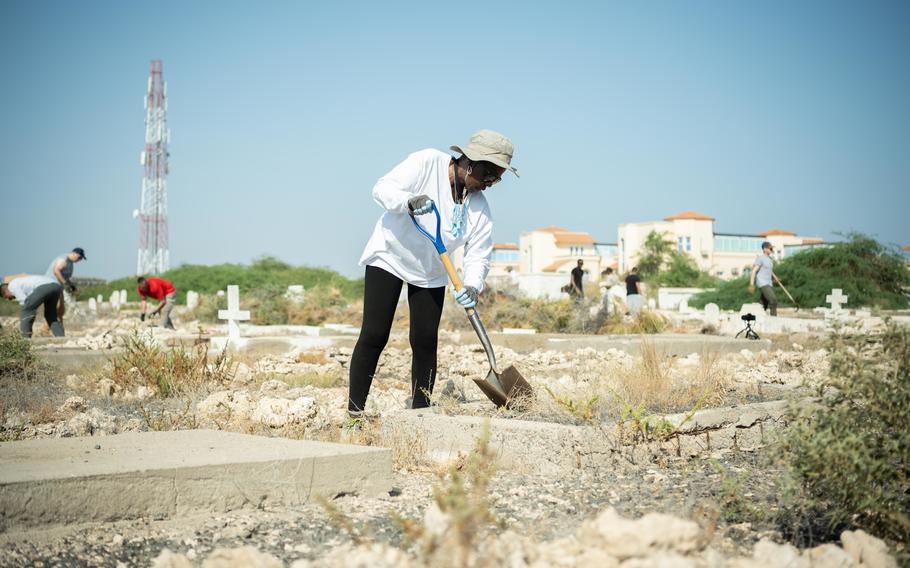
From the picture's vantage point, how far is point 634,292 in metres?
16.1

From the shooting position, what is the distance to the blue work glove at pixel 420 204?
4262 mm

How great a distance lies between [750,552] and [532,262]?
95.2m

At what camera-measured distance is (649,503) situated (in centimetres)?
307

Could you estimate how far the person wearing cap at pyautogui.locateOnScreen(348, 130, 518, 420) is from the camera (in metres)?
4.47

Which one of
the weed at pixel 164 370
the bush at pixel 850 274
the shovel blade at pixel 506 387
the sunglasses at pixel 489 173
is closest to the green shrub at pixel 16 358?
the weed at pixel 164 370

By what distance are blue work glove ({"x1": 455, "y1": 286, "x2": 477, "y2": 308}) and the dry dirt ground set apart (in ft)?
1.99

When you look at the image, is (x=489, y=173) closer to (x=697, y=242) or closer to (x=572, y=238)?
(x=697, y=242)

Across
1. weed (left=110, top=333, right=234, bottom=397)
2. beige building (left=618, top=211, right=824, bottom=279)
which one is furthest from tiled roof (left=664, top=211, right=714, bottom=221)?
weed (left=110, top=333, right=234, bottom=397)

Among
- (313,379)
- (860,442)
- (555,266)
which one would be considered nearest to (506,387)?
(860,442)

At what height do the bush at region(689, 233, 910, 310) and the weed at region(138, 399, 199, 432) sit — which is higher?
the bush at region(689, 233, 910, 310)

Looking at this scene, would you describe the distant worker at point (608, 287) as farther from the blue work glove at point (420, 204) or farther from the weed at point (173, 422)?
the weed at point (173, 422)

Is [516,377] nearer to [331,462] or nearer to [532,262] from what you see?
[331,462]

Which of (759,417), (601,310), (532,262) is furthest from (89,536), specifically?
(532,262)

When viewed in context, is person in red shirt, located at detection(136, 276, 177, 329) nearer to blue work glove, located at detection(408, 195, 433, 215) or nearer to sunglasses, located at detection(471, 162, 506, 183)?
sunglasses, located at detection(471, 162, 506, 183)
